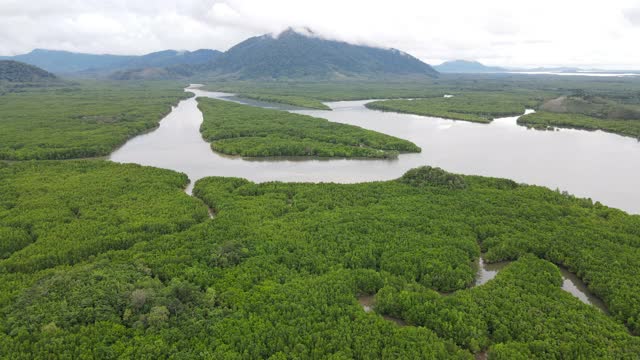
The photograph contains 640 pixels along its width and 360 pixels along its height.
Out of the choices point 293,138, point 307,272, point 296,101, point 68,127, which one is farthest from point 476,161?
point 296,101

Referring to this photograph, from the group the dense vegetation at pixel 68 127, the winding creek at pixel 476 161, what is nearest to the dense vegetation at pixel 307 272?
the winding creek at pixel 476 161

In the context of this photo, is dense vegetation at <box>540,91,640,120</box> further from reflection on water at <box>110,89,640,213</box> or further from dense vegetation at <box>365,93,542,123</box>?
reflection on water at <box>110,89,640,213</box>

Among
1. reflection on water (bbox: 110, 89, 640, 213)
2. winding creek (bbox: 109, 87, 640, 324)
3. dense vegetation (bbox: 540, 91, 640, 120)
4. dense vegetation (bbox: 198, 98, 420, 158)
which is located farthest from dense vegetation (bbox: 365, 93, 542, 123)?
dense vegetation (bbox: 198, 98, 420, 158)

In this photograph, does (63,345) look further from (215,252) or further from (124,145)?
(124,145)

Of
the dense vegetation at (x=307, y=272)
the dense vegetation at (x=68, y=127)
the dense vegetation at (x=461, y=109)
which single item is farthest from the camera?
the dense vegetation at (x=461, y=109)

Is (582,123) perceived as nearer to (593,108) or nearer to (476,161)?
(593,108)

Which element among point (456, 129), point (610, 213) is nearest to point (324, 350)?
point (610, 213)

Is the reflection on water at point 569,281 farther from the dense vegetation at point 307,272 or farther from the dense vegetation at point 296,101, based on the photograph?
the dense vegetation at point 296,101
